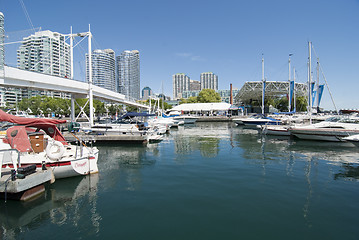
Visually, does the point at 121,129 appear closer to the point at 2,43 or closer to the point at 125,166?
the point at 125,166

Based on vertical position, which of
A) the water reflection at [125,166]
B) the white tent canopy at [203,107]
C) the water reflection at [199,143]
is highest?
the white tent canopy at [203,107]

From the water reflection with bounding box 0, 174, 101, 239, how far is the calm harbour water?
0.03 m

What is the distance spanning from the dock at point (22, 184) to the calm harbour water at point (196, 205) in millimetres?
330

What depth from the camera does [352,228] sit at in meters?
6.36

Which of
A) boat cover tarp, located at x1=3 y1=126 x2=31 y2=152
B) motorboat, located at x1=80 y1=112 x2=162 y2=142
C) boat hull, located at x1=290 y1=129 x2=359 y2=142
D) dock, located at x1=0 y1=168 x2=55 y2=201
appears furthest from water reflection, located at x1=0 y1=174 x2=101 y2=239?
boat hull, located at x1=290 y1=129 x2=359 y2=142

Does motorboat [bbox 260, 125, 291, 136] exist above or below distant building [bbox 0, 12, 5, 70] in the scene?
below

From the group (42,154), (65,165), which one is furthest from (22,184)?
(42,154)

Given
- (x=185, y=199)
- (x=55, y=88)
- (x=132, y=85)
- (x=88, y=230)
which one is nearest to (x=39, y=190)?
(x=88, y=230)

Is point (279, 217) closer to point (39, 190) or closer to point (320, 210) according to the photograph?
point (320, 210)

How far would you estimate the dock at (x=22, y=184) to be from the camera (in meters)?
7.58

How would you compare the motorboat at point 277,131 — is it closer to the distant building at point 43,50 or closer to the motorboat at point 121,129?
the motorboat at point 121,129

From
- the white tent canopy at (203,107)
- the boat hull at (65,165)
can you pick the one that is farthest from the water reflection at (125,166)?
the white tent canopy at (203,107)

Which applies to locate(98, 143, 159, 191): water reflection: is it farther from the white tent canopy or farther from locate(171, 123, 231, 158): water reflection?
the white tent canopy

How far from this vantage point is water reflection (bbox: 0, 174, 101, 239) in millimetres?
6570
